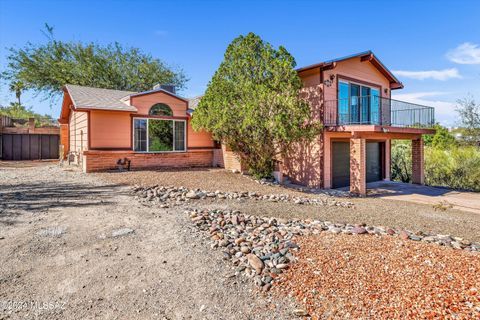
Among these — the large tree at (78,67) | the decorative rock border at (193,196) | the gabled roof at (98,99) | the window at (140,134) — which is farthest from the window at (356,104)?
the large tree at (78,67)

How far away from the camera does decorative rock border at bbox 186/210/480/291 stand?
3461mm

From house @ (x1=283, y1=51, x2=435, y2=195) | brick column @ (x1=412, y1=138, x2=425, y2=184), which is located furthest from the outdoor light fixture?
brick column @ (x1=412, y1=138, x2=425, y2=184)

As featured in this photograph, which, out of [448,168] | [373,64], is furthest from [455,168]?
[373,64]

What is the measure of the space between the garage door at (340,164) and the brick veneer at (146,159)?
20.4 feet

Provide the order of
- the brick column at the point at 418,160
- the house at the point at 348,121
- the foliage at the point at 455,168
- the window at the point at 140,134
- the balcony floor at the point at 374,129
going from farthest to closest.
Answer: the window at the point at 140,134 < the foliage at the point at 455,168 < the brick column at the point at 418,160 < the house at the point at 348,121 < the balcony floor at the point at 374,129

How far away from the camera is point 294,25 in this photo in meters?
13.4

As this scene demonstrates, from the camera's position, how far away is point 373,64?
12.4 m

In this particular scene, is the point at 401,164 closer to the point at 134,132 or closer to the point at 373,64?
the point at 373,64

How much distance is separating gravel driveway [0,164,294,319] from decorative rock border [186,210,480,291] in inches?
9.0

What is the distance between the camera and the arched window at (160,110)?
1262cm

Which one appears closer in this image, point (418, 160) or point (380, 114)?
point (380, 114)

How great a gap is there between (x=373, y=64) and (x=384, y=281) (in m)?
11.9

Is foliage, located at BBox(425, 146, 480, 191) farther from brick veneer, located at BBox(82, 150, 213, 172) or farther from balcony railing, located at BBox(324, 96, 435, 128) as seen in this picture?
brick veneer, located at BBox(82, 150, 213, 172)

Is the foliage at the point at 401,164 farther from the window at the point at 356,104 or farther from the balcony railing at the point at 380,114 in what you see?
the window at the point at 356,104
